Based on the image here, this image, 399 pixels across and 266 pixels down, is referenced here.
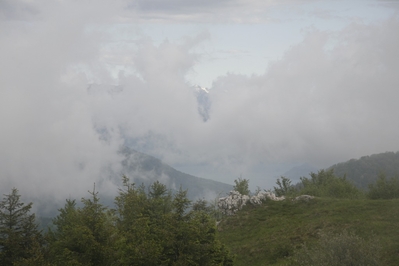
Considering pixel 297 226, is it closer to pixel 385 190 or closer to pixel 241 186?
pixel 385 190

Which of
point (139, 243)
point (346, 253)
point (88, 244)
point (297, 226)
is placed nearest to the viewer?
point (346, 253)

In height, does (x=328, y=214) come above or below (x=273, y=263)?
above

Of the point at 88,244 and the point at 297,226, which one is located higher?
the point at 88,244

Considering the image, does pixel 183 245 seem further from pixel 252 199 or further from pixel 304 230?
pixel 252 199

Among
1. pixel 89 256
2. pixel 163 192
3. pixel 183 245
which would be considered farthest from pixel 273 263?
pixel 163 192

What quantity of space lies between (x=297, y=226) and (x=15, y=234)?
1555 inches

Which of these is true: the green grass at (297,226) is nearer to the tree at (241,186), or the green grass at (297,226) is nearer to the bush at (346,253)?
the bush at (346,253)

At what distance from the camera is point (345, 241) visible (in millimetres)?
28359

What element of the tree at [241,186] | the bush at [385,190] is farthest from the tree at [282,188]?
the bush at [385,190]

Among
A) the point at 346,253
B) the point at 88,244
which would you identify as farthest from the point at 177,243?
the point at 346,253

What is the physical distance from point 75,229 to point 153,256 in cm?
983

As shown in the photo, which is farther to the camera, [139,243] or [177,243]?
[139,243]

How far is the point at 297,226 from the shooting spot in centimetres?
5409

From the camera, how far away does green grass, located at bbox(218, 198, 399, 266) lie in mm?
45281
